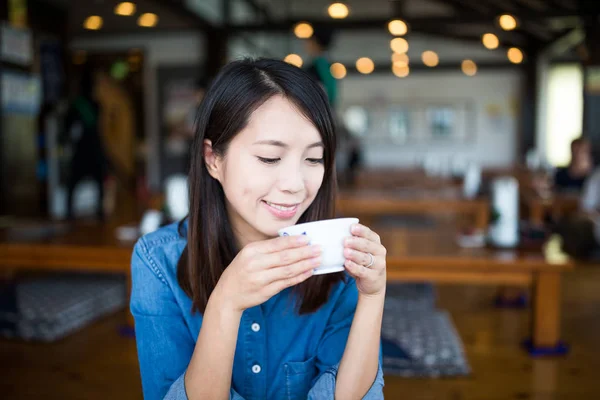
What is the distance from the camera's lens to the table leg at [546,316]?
237cm

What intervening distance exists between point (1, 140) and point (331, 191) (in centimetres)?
560

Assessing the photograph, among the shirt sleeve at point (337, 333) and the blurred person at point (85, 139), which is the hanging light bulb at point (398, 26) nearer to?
the blurred person at point (85, 139)

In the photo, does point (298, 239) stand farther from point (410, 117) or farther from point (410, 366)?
point (410, 117)

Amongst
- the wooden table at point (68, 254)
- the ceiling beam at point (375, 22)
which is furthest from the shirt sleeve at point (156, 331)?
the ceiling beam at point (375, 22)

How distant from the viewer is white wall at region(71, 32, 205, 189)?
846 centimetres

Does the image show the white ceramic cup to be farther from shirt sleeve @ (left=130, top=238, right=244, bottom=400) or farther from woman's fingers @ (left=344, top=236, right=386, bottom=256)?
shirt sleeve @ (left=130, top=238, right=244, bottom=400)

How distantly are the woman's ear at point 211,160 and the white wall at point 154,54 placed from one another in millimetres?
7685

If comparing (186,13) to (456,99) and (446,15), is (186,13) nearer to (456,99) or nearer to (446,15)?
(446,15)

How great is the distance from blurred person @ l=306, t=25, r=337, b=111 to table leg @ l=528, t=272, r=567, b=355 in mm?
1547

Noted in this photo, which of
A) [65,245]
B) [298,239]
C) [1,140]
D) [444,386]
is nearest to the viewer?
[298,239]

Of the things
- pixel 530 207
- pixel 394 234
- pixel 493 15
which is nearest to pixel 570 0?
pixel 493 15

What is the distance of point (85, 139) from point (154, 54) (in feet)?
12.4

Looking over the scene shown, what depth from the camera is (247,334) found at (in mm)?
1016

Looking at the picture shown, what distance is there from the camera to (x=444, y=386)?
2152 millimetres
